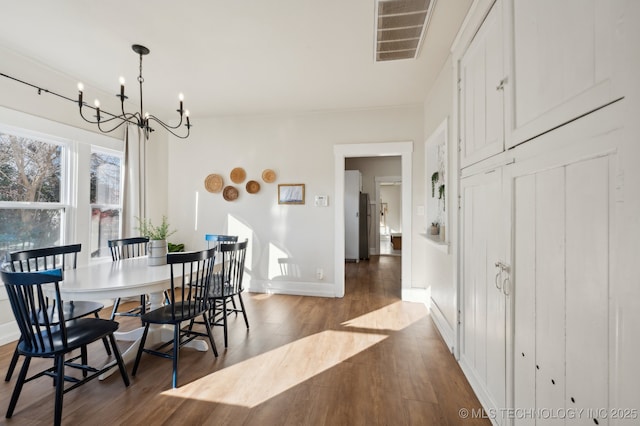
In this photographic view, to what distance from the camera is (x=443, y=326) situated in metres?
2.88

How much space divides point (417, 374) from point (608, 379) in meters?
1.55

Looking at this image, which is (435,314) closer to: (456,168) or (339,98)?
(456,168)

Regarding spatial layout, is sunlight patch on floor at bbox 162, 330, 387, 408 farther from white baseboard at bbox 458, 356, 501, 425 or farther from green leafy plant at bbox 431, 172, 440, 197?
green leafy plant at bbox 431, 172, 440, 197

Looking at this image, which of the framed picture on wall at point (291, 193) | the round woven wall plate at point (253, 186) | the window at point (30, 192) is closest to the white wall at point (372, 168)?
the framed picture on wall at point (291, 193)

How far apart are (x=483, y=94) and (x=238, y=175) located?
3.59 meters

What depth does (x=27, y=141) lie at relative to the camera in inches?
119

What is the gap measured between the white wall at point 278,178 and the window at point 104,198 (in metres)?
0.84

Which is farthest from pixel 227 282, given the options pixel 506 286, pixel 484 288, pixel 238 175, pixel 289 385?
pixel 506 286

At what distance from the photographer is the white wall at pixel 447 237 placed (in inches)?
102

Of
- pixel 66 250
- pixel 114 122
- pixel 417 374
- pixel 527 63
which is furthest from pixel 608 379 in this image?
pixel 114 122

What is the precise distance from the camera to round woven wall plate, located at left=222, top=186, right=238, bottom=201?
15.0 feet

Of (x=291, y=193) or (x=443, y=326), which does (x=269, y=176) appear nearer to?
(x=291, y=193)

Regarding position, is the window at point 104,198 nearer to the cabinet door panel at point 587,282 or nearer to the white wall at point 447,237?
the white wall at point 447,237

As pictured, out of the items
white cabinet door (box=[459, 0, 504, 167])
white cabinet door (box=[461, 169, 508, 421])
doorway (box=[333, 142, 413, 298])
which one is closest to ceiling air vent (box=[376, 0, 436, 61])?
white cabinet door (box=[459, 0, 504, 167])
